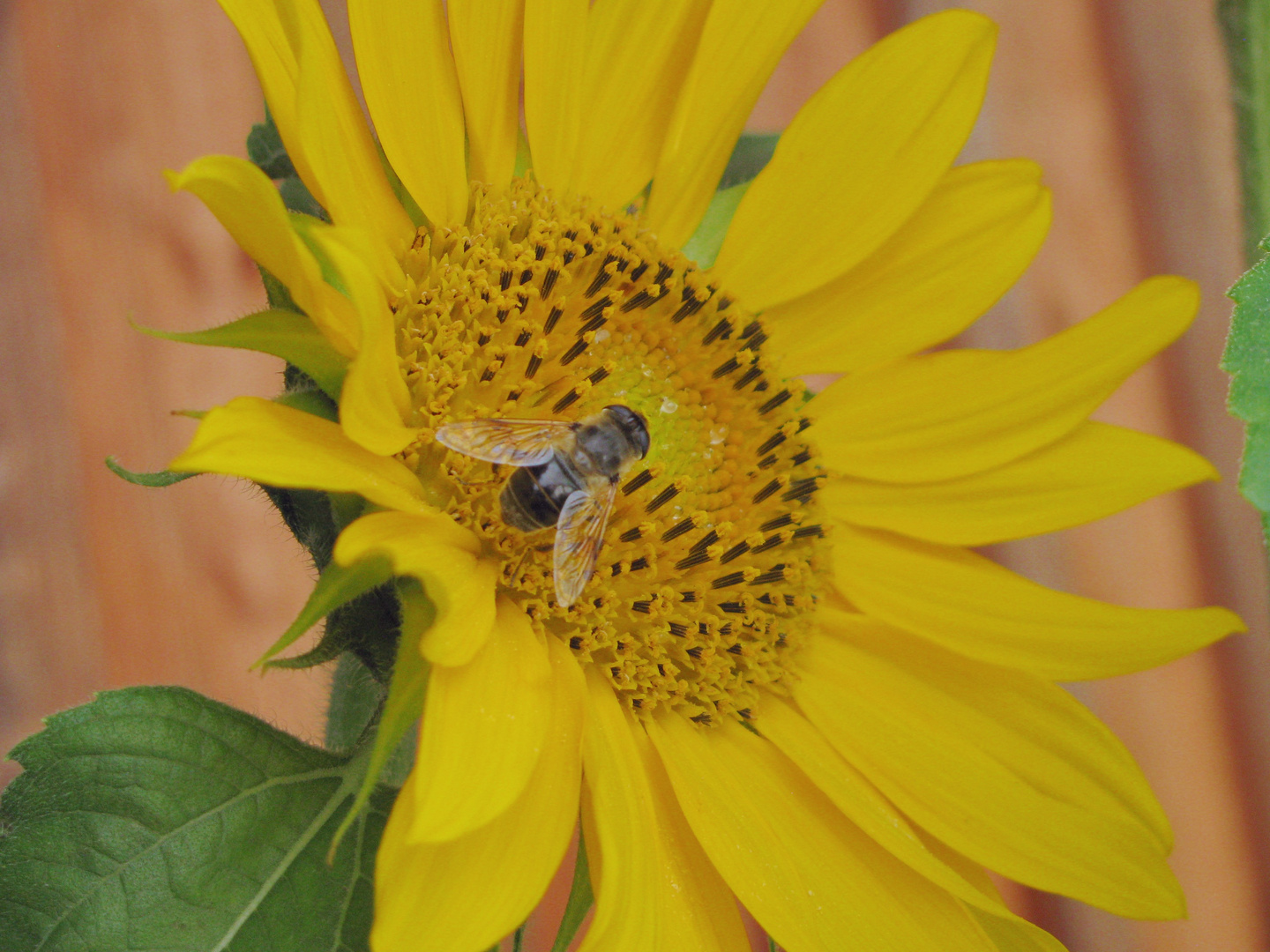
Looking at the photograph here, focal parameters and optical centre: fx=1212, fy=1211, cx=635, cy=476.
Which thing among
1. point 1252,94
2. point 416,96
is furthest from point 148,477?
point 1252,94

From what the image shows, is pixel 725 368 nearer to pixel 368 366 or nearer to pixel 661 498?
pixel 661 498

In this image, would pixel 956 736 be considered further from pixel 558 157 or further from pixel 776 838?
pixel 558 157

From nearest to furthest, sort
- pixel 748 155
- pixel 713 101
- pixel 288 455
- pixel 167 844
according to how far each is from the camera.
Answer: pixel 288 455, pixel 167 844, pixel 713 101, pixel 748 155

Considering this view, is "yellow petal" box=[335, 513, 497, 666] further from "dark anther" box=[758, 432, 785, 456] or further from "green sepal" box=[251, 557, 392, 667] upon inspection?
"dark anther" box=[758, 432, 785, 456]

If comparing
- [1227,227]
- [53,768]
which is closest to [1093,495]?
[1227,227]

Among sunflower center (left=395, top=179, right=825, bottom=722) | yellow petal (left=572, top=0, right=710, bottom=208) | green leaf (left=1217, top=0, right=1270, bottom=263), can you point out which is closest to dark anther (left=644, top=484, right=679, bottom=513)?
sunflower center (left=395, top=179, right=825, bottom=722)

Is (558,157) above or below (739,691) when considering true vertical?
above

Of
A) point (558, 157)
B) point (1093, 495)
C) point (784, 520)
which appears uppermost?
point (558, 157)
